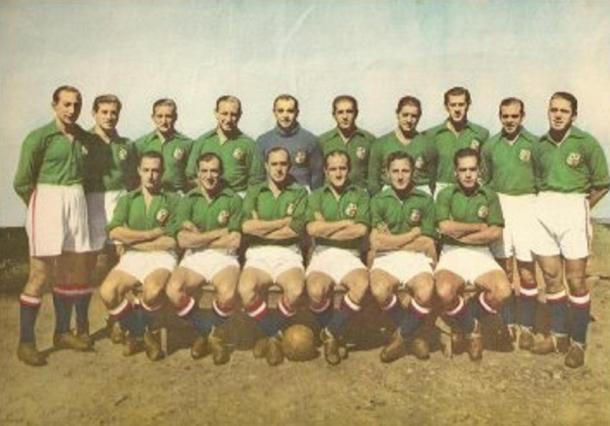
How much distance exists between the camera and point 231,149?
12.8 feet

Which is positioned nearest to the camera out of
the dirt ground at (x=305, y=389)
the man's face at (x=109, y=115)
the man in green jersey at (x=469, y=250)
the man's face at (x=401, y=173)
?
the dirt ground at (x=305, y=389)

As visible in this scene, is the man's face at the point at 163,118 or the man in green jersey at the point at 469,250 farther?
the man's face at the point at 163,118

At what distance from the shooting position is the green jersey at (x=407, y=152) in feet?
12.7

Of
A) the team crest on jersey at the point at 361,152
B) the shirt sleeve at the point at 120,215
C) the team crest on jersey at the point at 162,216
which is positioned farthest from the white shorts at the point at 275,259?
the shirt sleeve at the point at 120,215

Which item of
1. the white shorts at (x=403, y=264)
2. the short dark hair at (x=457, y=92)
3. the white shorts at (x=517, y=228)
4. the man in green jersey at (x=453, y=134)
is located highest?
the short dark hair at (x=457, y=92)

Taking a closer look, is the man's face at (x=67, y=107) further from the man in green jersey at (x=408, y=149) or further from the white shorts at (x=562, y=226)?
the white shorts at (x=562, y=226)

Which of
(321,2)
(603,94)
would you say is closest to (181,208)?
(321,2)

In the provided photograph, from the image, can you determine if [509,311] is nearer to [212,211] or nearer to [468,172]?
[468,172]

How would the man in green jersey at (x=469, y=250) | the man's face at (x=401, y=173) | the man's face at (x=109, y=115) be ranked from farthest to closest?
the man's face at (x=109, y=115), the man's face at (x=401, y=173), the man in green jersey at (x=469, y=250)

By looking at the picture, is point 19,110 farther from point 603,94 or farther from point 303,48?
point 603,94

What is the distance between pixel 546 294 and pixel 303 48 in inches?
77.2

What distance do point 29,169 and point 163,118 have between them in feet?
2.65

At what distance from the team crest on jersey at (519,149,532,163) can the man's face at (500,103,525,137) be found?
0.37ft

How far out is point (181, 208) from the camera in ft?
12.7
